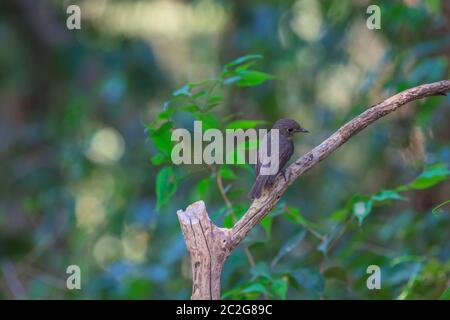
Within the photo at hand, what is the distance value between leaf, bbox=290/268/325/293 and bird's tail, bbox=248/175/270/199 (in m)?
0.73

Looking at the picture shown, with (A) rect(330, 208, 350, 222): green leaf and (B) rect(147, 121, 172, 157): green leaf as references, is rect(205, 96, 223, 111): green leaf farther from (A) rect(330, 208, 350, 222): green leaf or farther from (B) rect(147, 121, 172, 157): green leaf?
(A) rect(330, 208, 350, 222): green leaf

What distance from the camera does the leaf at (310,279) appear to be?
430cm

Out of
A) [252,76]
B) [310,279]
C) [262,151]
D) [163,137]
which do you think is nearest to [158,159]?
[163,137]

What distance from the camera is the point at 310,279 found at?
4.34 metres

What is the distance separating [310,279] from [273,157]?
761 mm

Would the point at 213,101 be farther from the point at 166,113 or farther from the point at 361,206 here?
the point at 361,206

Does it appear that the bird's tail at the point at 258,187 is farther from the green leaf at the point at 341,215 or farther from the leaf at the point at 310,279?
the green leaf at the point at 341,215

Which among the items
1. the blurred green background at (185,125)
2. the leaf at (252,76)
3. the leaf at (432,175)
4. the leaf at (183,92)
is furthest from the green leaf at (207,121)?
the leaf at (432,175)

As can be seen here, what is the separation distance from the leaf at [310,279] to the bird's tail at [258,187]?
0.73 m

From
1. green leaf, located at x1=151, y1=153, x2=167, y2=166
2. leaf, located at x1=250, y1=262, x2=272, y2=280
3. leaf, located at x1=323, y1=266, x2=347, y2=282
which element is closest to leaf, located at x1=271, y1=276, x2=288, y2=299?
leaf, located at x1=250, y1=262, x2=272, y2=280

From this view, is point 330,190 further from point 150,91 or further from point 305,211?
point 150,91

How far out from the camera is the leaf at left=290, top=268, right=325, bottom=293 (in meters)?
4.30
